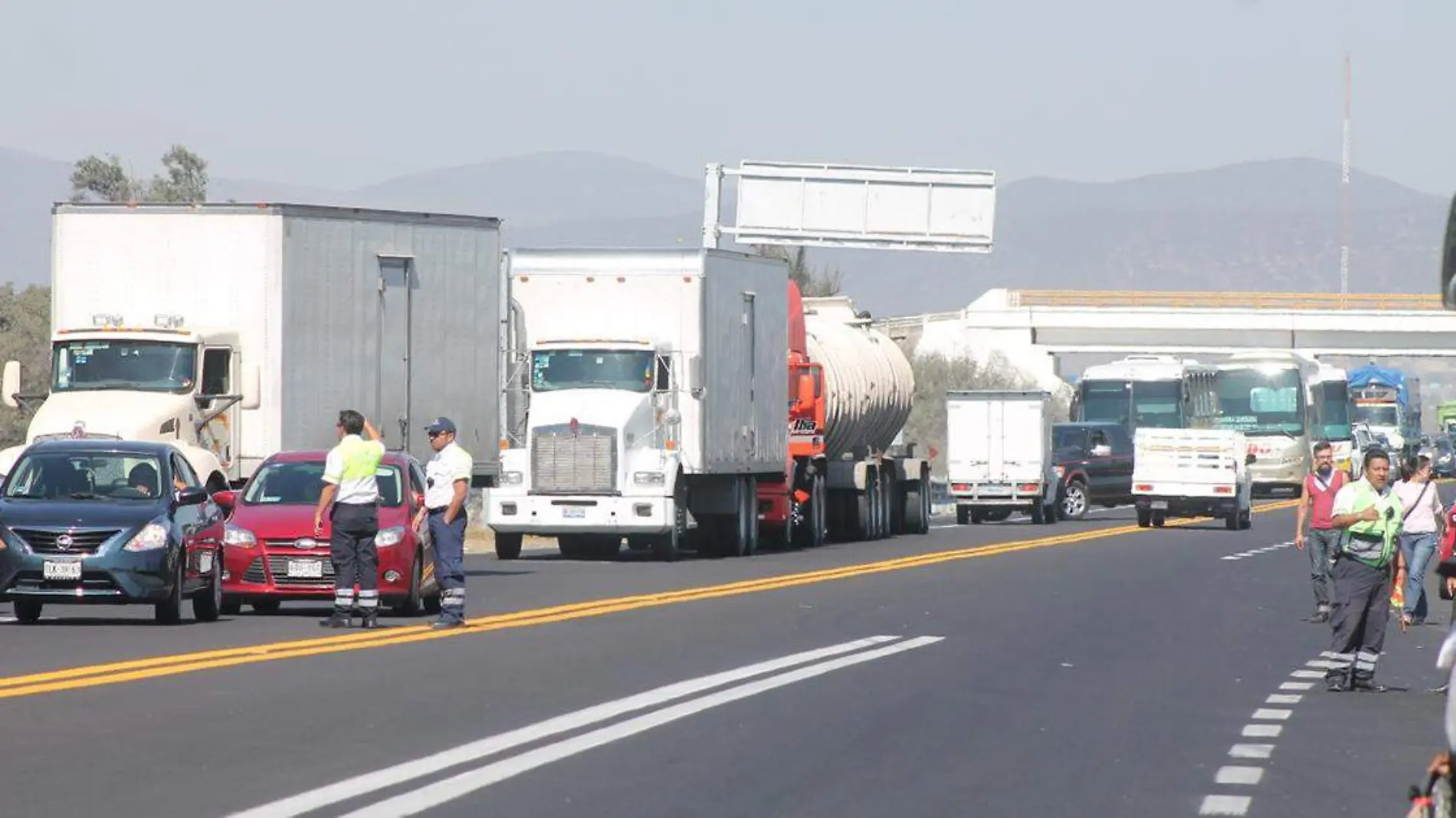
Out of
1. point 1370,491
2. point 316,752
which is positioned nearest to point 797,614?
point 1370,491

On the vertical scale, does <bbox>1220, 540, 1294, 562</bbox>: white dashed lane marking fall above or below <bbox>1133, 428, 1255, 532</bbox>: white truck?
below

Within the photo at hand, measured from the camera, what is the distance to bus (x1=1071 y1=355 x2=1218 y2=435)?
65188mm

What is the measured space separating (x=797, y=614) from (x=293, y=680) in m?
8.52

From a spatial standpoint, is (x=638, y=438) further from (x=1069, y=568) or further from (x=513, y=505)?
(x=1069, y=568)

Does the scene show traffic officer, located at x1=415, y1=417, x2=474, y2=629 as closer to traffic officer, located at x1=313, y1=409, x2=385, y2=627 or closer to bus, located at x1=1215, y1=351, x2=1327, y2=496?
traffic officer, located at x1=313, y1=409, x2=385, y2=627

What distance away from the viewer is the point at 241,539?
2388cm

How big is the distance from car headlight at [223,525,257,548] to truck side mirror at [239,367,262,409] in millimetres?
8173

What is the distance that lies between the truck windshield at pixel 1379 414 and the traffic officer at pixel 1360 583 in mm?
83644

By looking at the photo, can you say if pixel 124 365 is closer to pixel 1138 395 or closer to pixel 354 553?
pixel 354 553

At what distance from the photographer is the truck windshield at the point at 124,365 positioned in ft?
105

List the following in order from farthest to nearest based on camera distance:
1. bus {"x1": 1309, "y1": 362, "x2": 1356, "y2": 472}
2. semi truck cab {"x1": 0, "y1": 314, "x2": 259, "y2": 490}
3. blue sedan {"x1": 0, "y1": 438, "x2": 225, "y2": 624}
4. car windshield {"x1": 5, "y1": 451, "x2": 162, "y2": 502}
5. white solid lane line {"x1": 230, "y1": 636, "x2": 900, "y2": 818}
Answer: bus {"x1": 1309, "y1": 362, "x2": 1356, "y2": 472} → semi truck cab {"x1": 0, "y1": 314, "x2": 259, "y2": 490} → car windshield {"x1": 5, "y1": 451, "x2": 162, "y2": 502} → blue sedan {"x1": 0, "y1": 438, "x2": 225, "y2": 624} → white solid lane line {"x1": 230, "y1": 636, "x2": 900, "y2": 818}

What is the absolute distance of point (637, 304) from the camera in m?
36.5

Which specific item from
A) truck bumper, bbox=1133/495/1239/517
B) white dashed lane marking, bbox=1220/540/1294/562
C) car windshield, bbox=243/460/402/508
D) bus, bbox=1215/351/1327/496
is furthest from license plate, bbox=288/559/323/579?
bus, bbox=1215/351/1327/496

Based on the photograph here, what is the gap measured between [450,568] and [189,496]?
89.9 inches
